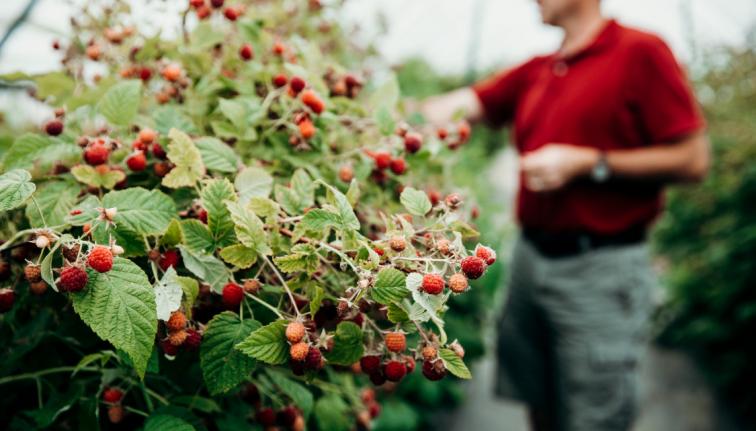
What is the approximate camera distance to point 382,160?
2.48 ft

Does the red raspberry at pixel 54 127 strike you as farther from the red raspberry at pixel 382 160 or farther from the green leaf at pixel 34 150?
the red raspberry at pixel 382 160

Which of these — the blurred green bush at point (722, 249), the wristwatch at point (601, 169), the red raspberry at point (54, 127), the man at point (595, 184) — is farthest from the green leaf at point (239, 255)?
the blurred green bush at point (722, 249)

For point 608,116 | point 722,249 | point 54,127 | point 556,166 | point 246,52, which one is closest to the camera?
point 54,127

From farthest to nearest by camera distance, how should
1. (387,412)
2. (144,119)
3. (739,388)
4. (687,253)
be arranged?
(687,253) < (739,388) < (387,412) < (144,119)

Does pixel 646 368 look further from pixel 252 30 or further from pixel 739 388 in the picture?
pixel 252 30

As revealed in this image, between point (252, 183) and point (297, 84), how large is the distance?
16 centimetres

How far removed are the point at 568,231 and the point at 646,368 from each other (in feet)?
6.31

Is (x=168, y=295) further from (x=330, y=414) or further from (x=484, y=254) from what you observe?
(x=330, y=414)

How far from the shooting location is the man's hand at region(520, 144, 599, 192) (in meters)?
1.30

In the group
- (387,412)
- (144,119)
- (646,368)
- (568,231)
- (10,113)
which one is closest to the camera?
(144,119)

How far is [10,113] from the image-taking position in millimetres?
2096

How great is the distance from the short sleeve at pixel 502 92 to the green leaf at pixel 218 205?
1351 mm

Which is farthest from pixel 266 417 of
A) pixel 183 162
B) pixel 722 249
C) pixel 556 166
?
pixel 722 249

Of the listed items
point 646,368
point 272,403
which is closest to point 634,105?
point 272,403
